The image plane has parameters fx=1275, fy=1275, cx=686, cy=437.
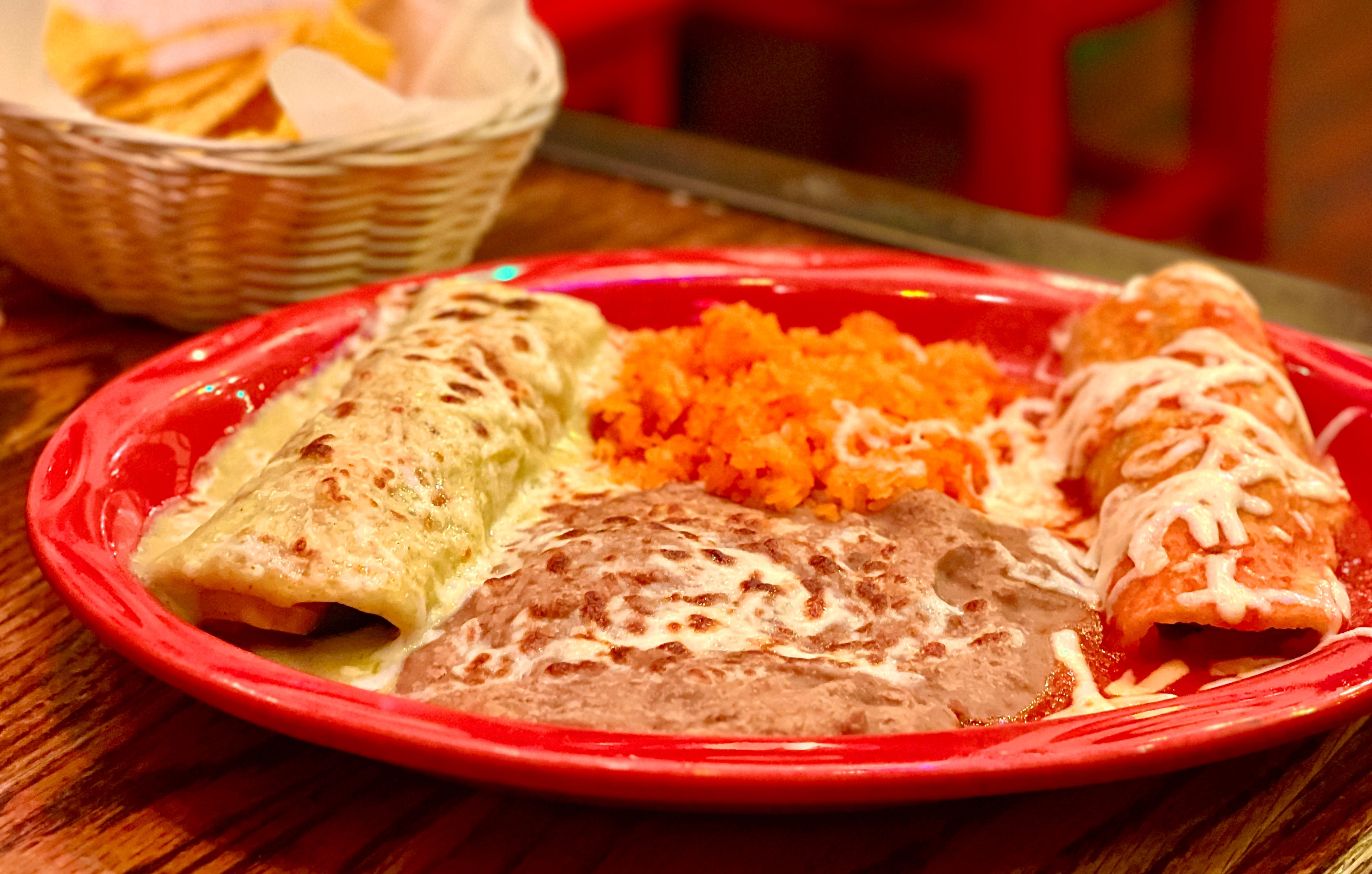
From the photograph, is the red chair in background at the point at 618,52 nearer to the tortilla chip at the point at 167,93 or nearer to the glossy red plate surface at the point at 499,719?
the tortilla chip at the point at 167,93

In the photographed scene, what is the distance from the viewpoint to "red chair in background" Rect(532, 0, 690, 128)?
335 cm

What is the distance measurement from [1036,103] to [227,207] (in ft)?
7.10

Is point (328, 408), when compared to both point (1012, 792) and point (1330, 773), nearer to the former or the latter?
point (1012, 792)

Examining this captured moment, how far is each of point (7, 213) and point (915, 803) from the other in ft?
4.31

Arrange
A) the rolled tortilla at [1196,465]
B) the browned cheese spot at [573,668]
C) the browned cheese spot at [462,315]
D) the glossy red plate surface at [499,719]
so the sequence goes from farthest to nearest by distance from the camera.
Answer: the browned cheese spot at [462,315], the rolled tortilla at [1196,465], the browned cheese spot at [573,668], the glossy red plate surface at [499,719]

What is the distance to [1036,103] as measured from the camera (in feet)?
10.1

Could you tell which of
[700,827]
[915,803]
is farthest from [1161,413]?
[700,827]

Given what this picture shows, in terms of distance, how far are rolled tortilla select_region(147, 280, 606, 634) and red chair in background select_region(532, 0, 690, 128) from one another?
6.88ft

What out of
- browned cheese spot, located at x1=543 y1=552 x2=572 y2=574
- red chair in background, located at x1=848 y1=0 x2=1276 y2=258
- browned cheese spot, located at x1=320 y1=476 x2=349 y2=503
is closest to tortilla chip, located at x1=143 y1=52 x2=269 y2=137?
browned cheese spot, located at x1=320 y1=476 x2=349 y2=503

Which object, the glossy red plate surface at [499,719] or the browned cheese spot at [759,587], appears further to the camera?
the browned cheese spot at [759,587]

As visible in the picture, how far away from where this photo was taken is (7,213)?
→ 157 cm

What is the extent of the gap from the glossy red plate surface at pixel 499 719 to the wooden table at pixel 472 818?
9 centimetres

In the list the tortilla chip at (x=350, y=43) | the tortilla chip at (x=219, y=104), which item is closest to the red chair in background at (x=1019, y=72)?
the tortilla chip at (x=350, y=43)

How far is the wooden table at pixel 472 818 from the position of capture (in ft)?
2.80
